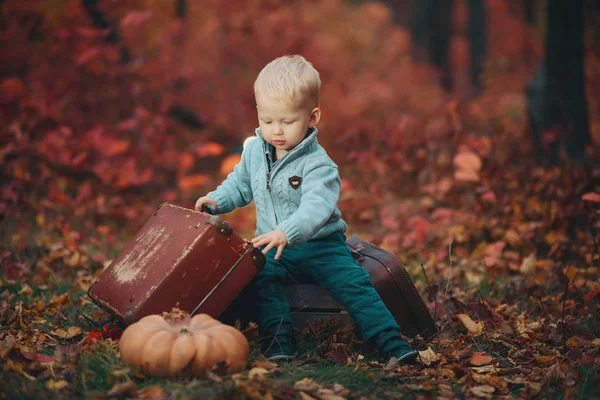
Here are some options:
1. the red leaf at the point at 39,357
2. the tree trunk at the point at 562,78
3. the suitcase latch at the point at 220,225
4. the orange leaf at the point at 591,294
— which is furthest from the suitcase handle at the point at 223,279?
the tree trunk at the point at 562,78

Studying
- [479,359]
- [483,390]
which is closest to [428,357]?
[479,359]

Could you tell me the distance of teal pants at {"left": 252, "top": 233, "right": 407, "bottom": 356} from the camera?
346 cm

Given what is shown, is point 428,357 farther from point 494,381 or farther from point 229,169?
point 229,169

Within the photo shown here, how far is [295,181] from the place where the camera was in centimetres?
357

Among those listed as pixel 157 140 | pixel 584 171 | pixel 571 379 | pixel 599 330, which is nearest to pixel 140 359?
pixel 571 379

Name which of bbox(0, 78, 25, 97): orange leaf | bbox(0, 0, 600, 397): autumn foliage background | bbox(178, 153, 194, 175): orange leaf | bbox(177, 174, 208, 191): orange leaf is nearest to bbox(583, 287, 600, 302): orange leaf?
bbox(0, 0, 600, 397): autumn foliage background

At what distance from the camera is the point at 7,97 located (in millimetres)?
7137

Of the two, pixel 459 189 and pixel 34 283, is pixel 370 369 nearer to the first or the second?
pixel 34 283

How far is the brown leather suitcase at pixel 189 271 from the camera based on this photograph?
10.5ft

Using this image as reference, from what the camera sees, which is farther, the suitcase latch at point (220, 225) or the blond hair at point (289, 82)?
the blond hair at point (289, 82)

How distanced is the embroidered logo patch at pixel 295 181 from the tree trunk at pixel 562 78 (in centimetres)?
438

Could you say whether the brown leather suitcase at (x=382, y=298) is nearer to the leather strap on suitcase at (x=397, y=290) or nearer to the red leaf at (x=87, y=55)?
the leather strap on suitcase at (x=397, y=290)

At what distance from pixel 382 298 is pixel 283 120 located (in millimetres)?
1164

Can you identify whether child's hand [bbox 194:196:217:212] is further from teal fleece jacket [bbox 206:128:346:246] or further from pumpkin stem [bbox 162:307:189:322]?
pumpkin stem [bbox 162:307:189:322]
